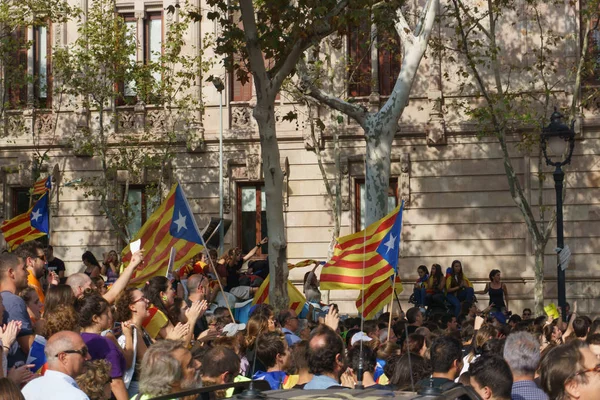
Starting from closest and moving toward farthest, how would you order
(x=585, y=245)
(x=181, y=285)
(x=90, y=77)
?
(x=181, y=285), (x=585, y=245), (x=90, y=77)

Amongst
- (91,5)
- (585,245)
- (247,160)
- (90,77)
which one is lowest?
(585,245)

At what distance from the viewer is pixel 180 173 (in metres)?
31.5

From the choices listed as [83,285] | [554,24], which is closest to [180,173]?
[554,24]

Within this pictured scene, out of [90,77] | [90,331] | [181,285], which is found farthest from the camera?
[90,77]

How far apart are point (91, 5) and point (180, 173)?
17.2ft

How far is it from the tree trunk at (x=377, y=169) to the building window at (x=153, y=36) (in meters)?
13.3

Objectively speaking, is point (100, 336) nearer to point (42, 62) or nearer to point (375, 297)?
point (375, 297)

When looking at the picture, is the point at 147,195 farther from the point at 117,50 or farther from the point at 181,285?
the point at 181,285

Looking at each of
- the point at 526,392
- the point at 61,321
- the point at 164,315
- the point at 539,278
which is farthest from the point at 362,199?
the point at 526,392

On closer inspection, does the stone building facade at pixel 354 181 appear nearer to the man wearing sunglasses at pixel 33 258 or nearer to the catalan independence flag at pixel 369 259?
the catalan independence flag at pixel 369 259

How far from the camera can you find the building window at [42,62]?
3262cm

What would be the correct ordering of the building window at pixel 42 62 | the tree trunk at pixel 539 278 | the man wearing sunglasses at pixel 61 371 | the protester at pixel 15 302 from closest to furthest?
the man wearing sunglasses at pixel 61 371, the protester at pixel 15 302, the tree trunk at pixel 539 278, the building window at pixel 42 62

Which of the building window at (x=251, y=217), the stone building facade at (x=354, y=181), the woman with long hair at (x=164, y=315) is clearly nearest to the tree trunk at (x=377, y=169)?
the woman with long hair at (x=164, y=315)

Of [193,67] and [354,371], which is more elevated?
[193,67]
